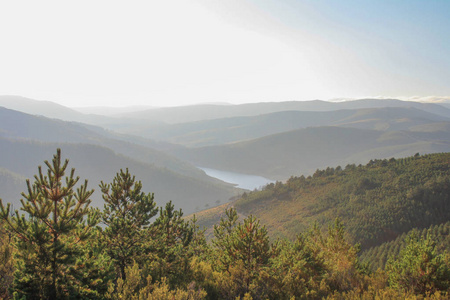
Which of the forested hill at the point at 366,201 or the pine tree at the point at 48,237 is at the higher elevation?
the pine tree at the point at 48,237

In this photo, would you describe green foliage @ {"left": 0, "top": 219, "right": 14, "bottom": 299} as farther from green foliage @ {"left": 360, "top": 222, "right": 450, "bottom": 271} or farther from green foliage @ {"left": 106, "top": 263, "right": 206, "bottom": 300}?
green foliage @ {"left": 360, "top": 222, "right": 450, "bottom": 271}

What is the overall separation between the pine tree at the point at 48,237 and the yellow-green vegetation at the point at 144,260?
0.03 metres

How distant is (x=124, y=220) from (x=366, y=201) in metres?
65.9

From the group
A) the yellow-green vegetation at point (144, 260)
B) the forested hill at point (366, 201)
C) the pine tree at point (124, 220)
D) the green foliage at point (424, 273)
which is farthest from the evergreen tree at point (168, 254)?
the forested hill at point (366, 201)

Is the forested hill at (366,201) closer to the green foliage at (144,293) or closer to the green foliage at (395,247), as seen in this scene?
the green foliage at (395,247)

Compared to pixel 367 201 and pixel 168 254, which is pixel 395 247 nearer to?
pixel 367 201

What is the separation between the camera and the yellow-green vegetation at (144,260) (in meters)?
9.07

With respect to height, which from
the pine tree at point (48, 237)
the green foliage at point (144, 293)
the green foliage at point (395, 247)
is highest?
the pine tree at point (48, 237)

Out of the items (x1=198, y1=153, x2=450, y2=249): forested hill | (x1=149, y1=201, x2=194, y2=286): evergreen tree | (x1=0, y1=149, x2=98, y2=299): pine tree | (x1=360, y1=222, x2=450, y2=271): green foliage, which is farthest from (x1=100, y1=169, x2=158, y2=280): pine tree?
(x1=198, y1=153, x2=450, y2=249): forested hill

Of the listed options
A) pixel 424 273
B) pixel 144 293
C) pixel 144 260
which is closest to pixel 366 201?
pixel 424 273

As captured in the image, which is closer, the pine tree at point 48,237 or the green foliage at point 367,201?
the pine tree at point 48,237

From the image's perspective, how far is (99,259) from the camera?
424 inches

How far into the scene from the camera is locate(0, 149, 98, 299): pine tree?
882cm

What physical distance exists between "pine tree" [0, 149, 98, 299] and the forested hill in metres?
49.2
